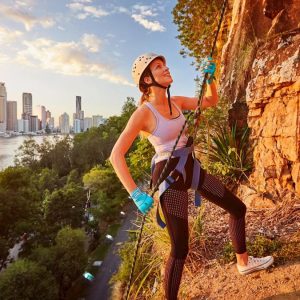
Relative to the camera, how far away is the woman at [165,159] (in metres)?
2.46

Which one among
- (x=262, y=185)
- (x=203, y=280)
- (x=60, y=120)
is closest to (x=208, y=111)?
(x=262, y=185)

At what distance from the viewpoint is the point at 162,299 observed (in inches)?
138

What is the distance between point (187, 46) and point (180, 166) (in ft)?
32.3

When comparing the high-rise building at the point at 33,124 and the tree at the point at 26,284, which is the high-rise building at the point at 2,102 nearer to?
the high-rise building at the point at 33,124

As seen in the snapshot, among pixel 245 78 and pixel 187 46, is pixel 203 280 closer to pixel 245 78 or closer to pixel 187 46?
pixel 245 78

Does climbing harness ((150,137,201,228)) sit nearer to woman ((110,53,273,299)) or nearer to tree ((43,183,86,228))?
woman ((110,53,273,299))

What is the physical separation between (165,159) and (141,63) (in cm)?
89

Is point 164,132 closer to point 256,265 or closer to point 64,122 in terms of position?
point 256,265

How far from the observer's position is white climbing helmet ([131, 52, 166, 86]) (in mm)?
2566

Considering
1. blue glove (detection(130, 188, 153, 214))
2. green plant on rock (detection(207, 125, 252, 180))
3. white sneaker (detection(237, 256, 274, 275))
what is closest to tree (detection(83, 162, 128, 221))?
green plant on rock (detection(207, 125, 252, 180))

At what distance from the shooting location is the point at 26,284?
13039 millimetres

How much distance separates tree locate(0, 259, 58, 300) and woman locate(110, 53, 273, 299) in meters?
12.7

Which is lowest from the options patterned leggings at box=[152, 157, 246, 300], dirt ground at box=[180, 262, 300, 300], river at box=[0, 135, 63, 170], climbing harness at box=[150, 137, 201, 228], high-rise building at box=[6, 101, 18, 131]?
river at box=[0, 135, 63, 170]

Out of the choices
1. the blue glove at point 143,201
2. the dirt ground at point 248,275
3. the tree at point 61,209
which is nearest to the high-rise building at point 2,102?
the tree at point 61,209
